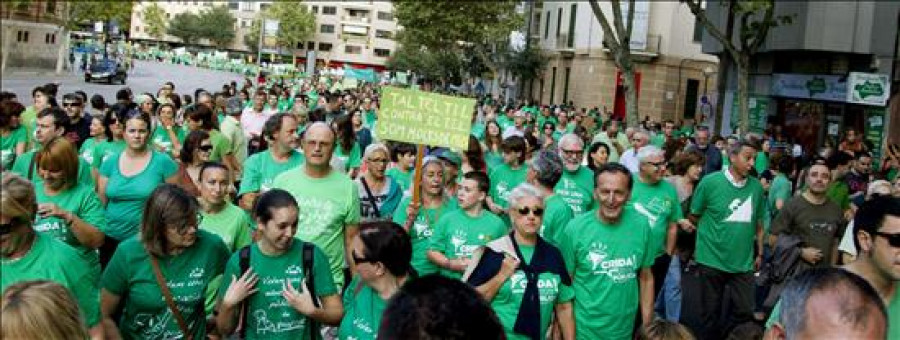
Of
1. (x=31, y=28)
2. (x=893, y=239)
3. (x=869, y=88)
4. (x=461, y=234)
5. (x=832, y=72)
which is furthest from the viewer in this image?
(x=832, y=72)

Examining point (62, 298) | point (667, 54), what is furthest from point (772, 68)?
point (62, 298)

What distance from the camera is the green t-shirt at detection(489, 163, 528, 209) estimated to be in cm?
881

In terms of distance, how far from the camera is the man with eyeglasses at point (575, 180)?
333 inches

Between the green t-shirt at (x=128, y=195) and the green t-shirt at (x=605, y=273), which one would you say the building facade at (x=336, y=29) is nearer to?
the green t-shirt at (x=128, y=195)

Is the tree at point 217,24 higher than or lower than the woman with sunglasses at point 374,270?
higher

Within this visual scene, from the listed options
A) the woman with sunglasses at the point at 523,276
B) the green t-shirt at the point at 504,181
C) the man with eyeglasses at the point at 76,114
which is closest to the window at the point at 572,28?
the man with eyeglasses at the point at 76,114

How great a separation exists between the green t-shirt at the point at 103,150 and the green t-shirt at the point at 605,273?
4.22m

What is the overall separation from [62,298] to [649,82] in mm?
43973

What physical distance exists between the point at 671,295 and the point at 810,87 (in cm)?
2116

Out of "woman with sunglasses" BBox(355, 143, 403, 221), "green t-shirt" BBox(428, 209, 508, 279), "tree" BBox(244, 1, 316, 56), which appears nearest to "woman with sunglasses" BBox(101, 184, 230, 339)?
"green t-shirt" BBox(428, 209, 508, 279)

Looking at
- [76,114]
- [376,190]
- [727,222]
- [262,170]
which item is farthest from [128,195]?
[76,114]

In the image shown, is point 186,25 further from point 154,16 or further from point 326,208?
point 326,208

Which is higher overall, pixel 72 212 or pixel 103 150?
pixel 103 150

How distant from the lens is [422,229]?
6.81 metres
